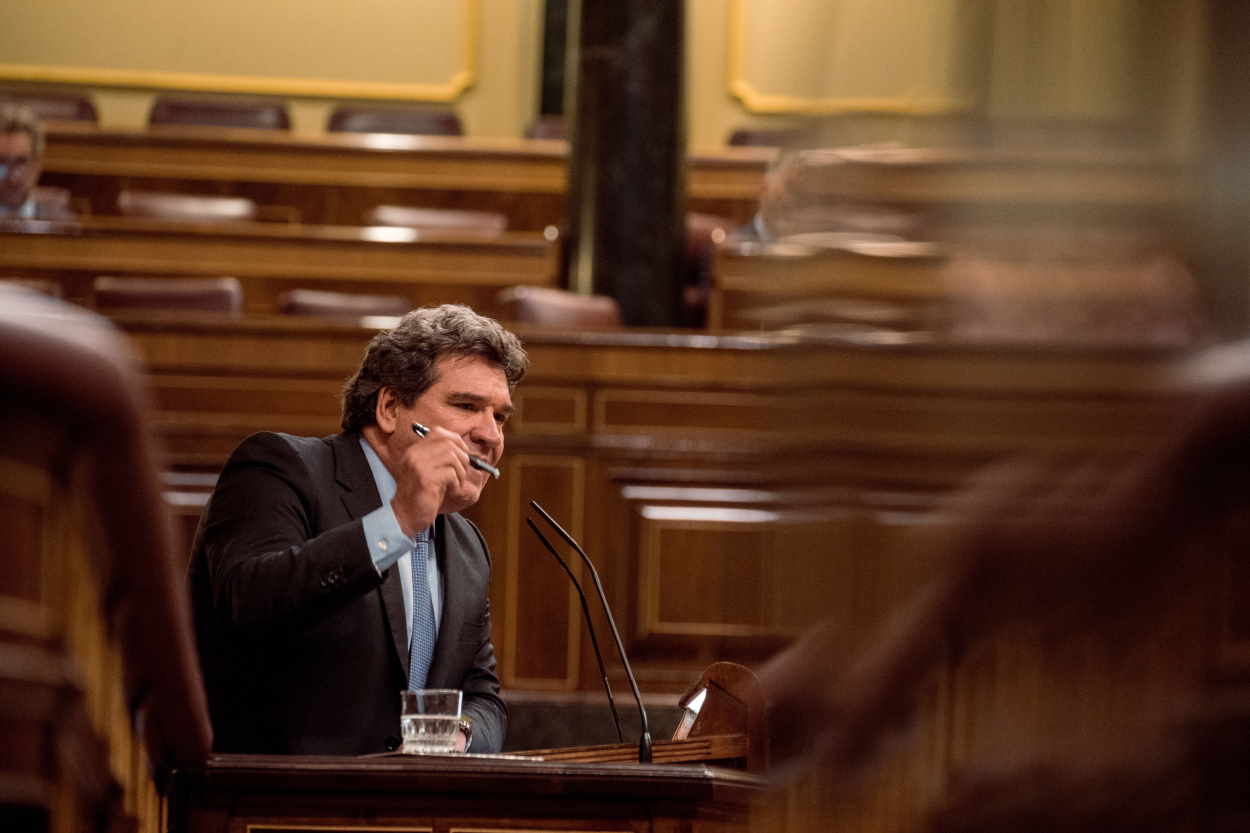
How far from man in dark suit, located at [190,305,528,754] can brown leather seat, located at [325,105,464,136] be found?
186 inches

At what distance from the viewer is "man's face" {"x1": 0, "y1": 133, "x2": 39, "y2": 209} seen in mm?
4637

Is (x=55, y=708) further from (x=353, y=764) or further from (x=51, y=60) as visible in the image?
(x=51, y=60)

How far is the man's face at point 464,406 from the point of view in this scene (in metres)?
2.32

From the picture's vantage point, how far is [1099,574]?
18cm

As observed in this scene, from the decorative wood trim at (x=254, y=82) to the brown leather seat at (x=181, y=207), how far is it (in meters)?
2.55

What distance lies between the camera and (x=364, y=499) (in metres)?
2.27

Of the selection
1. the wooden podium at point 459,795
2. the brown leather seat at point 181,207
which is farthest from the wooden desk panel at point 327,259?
the wooden podium at point 459,795

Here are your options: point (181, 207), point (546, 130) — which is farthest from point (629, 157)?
point (546, 130)

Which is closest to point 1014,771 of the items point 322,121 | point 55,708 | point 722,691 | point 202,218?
point 55,708

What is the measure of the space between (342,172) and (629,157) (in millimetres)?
1422

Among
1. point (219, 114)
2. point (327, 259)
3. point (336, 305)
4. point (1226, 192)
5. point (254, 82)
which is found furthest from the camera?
point (254, 82)

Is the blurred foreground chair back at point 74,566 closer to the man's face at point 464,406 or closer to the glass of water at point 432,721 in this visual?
the glass of water at point 432,721

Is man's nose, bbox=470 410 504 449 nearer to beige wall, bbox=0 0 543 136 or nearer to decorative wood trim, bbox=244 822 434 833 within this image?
decorative wood trim, bbox=244 822 434 833

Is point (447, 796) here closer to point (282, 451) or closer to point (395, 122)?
point (282, 451)
